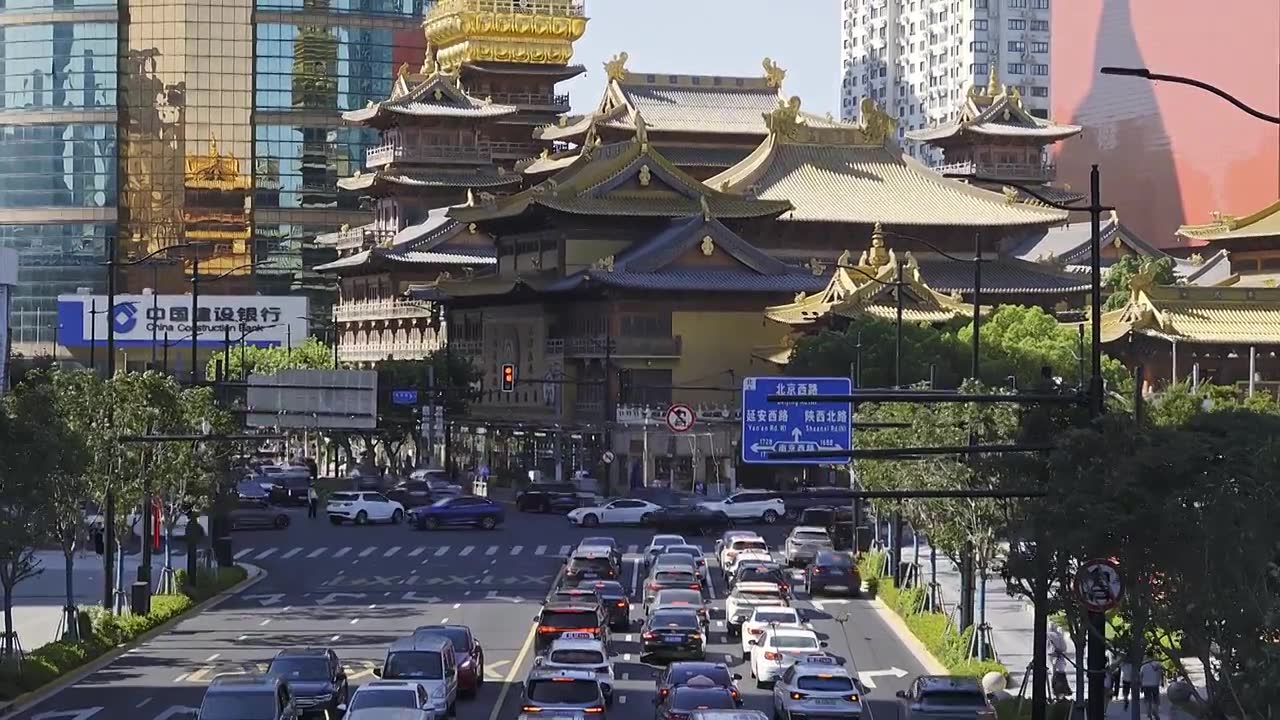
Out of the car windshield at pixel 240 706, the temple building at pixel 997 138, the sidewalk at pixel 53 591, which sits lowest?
the sidewalk at pixel 53 591

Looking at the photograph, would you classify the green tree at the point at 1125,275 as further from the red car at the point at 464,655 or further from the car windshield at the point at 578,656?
the car windshield at the point at 578,656

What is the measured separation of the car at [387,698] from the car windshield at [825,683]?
6.33m

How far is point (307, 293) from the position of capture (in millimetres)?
176500

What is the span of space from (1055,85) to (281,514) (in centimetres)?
11095

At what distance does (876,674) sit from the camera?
1864 inches

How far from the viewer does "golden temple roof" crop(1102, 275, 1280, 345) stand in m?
93.5

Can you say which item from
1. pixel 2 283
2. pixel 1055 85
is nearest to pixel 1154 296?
pixel 2 283

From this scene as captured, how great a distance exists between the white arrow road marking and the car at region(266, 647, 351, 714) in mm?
11135

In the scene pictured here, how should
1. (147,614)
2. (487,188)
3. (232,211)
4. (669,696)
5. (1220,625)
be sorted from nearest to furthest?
1. (1220,625)
2. (669,696)
3. (147,614)
4. (487,188)
5. (232,211)

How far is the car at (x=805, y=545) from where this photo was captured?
70000 millimetres

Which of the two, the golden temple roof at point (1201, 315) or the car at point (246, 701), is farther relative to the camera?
the golden temple roof at point (1201, 315)

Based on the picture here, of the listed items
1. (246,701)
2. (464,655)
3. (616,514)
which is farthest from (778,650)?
(616,514)

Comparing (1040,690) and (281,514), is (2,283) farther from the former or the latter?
(1040,690)

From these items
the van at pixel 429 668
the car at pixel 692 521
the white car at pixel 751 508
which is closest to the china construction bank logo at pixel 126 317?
the white car at pixel 751 508
